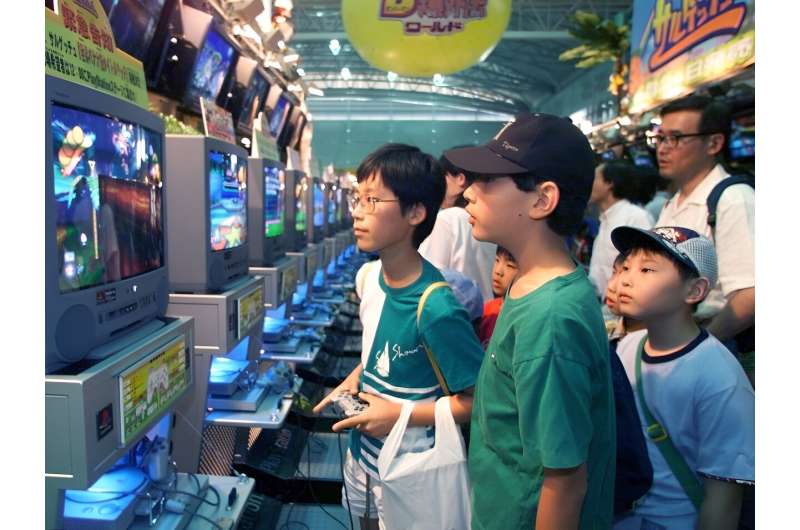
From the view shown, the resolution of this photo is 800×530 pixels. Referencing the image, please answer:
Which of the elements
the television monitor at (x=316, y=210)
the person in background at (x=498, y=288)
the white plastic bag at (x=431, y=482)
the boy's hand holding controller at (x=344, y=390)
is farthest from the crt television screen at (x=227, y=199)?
the television monitor at (x=316, y=210)

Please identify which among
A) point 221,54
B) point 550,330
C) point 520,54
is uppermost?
point 520,54

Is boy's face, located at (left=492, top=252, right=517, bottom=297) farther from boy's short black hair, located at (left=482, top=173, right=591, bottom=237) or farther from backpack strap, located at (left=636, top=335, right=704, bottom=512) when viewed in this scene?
boy's short black hair, located at (left=482, top=173, right=591, bottom=237)

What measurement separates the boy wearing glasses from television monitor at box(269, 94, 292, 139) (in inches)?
208

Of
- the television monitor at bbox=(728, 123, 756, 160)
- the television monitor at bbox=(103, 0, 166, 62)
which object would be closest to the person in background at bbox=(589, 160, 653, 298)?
the television monitor at bbox=(728, 123, 756, 160)

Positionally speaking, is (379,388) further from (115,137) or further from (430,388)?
(115,137)

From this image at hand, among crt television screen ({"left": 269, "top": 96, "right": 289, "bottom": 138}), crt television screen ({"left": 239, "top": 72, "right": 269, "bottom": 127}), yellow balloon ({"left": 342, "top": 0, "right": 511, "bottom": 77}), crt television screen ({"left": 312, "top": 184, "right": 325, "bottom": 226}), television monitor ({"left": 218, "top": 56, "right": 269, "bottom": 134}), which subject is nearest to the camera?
yellow balloon ({"left": 342, "top": 0, "right": 511, "bottom": 77})

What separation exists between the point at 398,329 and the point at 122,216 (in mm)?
834

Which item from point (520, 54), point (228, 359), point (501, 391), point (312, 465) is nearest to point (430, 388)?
point (501, 391)

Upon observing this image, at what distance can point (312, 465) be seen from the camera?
351 centimetres

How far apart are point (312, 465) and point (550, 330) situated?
277cm

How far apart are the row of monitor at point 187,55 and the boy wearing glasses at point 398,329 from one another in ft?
7.28

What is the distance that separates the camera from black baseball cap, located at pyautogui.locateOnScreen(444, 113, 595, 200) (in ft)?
4.00

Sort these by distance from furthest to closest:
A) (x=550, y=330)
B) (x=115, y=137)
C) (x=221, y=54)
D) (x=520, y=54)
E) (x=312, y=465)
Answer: (x=520, y=54) < (x=221, y=54) < (x=312, y=465) < (x=115, y=137) < (x=550, y=330)

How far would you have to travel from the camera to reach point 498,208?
4.21 ft
